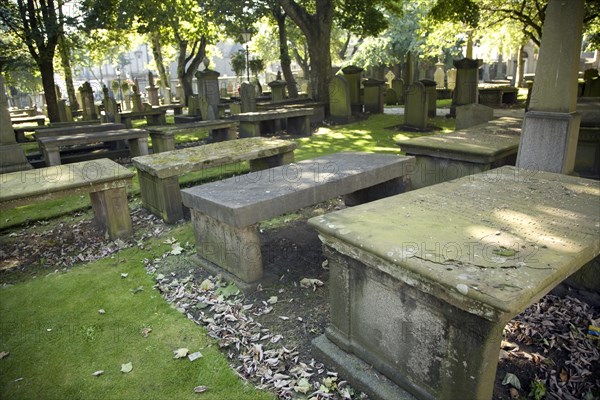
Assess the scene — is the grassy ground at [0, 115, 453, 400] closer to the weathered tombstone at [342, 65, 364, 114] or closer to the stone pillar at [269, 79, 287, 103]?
the weathered tombstone at [342, 65, 364, 114]

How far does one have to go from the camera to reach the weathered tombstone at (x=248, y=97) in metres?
13.7

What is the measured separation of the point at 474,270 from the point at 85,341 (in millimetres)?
3130

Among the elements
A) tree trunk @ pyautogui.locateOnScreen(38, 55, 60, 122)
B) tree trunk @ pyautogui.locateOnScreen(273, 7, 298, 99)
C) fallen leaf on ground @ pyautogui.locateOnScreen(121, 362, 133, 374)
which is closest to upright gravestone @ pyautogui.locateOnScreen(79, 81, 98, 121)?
tree trunk @ pyautogui.locateOnScreen(38, 55, 60, 122)

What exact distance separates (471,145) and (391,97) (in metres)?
15.0

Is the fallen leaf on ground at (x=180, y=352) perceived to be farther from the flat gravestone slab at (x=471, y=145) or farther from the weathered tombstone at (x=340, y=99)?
the weathered tombstone at (x=340, y=99)

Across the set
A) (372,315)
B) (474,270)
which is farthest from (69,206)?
(474,270)

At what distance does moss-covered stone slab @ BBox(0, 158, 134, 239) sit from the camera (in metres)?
4.72

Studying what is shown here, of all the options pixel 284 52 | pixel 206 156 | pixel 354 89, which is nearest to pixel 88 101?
pixel 284 52

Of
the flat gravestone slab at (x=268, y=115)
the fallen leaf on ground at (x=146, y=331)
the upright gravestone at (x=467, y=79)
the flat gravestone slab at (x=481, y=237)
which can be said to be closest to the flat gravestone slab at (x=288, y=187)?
the flat gravestone slab at (x=481, y=237)

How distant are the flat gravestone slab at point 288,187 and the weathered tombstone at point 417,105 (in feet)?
22.8

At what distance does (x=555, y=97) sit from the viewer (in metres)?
4.72

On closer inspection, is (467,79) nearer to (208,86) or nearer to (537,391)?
(208,86)

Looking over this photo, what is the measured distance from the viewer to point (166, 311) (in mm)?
3943

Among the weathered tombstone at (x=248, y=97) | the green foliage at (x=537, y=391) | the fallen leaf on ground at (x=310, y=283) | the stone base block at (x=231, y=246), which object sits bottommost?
the green foliage at (x=537, y=391)
